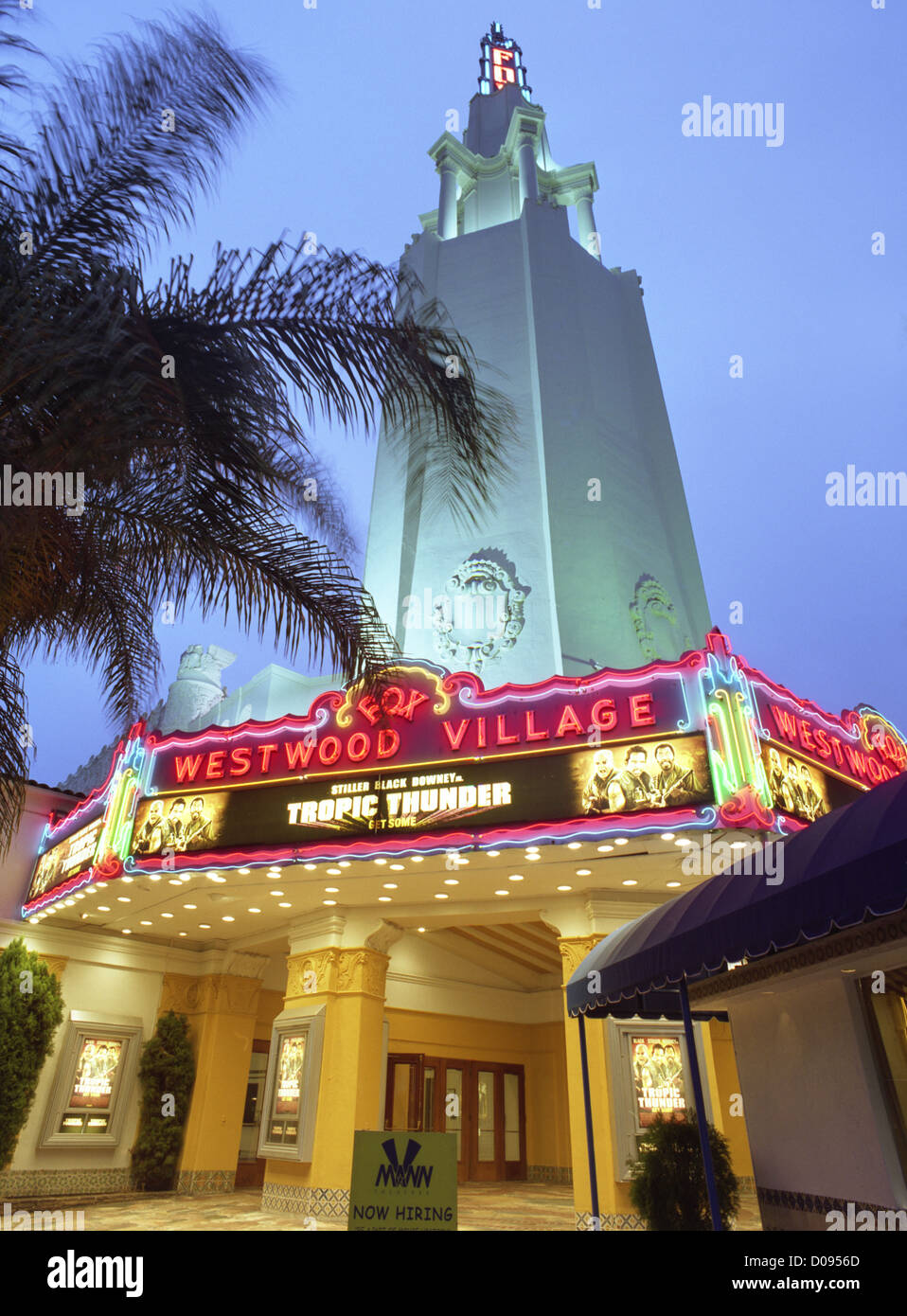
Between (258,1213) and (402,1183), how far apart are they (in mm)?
9413

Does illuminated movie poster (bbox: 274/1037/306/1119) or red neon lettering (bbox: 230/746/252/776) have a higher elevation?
red neon lettering (bbox: 230/746/252/776)

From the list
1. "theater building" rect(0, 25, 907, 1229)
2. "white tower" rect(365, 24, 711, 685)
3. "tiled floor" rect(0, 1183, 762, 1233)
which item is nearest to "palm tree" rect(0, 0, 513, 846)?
"theater building" rect(0, 25, 907, 1229)

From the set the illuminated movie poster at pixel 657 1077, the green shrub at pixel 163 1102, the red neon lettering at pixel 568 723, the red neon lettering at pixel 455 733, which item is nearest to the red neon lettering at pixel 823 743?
the red neon lettering at pixel 568 723

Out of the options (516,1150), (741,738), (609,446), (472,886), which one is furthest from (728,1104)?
(609,446)

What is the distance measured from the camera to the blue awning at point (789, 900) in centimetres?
448

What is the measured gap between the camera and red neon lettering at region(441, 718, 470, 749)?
11875mm

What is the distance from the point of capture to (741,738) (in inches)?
418

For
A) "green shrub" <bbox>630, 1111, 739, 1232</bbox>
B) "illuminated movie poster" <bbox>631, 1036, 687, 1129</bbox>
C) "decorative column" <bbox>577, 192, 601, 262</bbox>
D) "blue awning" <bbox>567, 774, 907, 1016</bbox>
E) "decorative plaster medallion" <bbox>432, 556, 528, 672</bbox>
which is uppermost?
"decorative column" <bbox>577, 192, 601, 262</bbox>

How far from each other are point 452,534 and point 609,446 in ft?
19.0

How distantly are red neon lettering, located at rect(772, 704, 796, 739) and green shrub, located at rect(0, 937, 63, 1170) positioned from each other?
14.3 metres

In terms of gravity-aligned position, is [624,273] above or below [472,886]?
above

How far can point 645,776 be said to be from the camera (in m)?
10.7

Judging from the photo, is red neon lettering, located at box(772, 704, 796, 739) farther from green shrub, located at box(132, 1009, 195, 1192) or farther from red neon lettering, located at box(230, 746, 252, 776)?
green shrub, located at box(132, 1009, 195, 1192)
